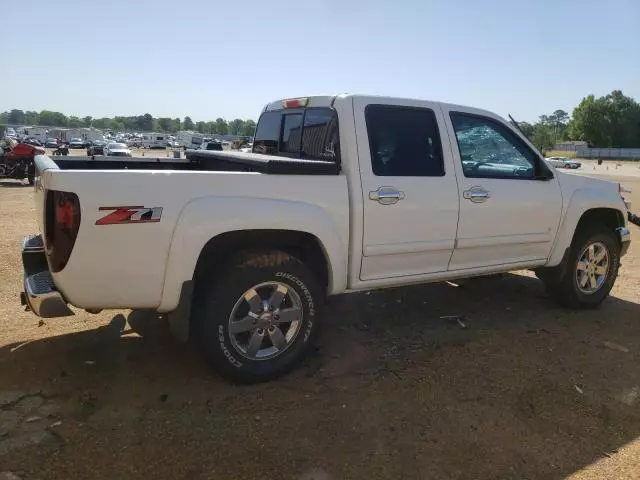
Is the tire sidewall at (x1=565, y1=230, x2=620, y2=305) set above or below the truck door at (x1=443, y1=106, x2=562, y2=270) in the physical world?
below

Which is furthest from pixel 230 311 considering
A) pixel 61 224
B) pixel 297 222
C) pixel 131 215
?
pixel 61 224

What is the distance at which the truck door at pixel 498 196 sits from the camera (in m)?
4.30

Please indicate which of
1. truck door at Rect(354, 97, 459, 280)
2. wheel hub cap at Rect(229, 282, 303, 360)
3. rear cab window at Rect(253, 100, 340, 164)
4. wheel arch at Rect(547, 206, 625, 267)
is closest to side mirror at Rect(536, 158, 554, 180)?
wheel arch at Rect(547, 206, 625, 267)

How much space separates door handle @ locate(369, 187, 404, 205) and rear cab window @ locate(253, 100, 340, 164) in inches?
13.9

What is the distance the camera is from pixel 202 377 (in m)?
3.60

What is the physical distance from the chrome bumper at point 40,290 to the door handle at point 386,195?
2.07 metres

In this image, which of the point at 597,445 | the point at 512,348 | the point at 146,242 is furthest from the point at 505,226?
the point at 146,242

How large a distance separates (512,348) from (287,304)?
6.40 feet

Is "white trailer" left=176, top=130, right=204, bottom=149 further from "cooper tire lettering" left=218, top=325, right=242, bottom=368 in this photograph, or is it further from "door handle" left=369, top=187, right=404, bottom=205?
"cooper tire lettering" left=218, top=325, right=242, bottom=368

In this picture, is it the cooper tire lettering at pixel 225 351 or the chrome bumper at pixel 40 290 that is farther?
the cooper tire lettering at pixel 225 351

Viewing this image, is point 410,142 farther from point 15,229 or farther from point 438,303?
point 15,229

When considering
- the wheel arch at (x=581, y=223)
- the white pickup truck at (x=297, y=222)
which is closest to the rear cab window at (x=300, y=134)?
the white pickup truck at (x=297, y=222)

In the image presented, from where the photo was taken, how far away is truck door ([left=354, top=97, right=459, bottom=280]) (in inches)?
149

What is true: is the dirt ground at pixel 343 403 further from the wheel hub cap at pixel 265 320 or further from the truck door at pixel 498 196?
the truck door at pixel 498 196
